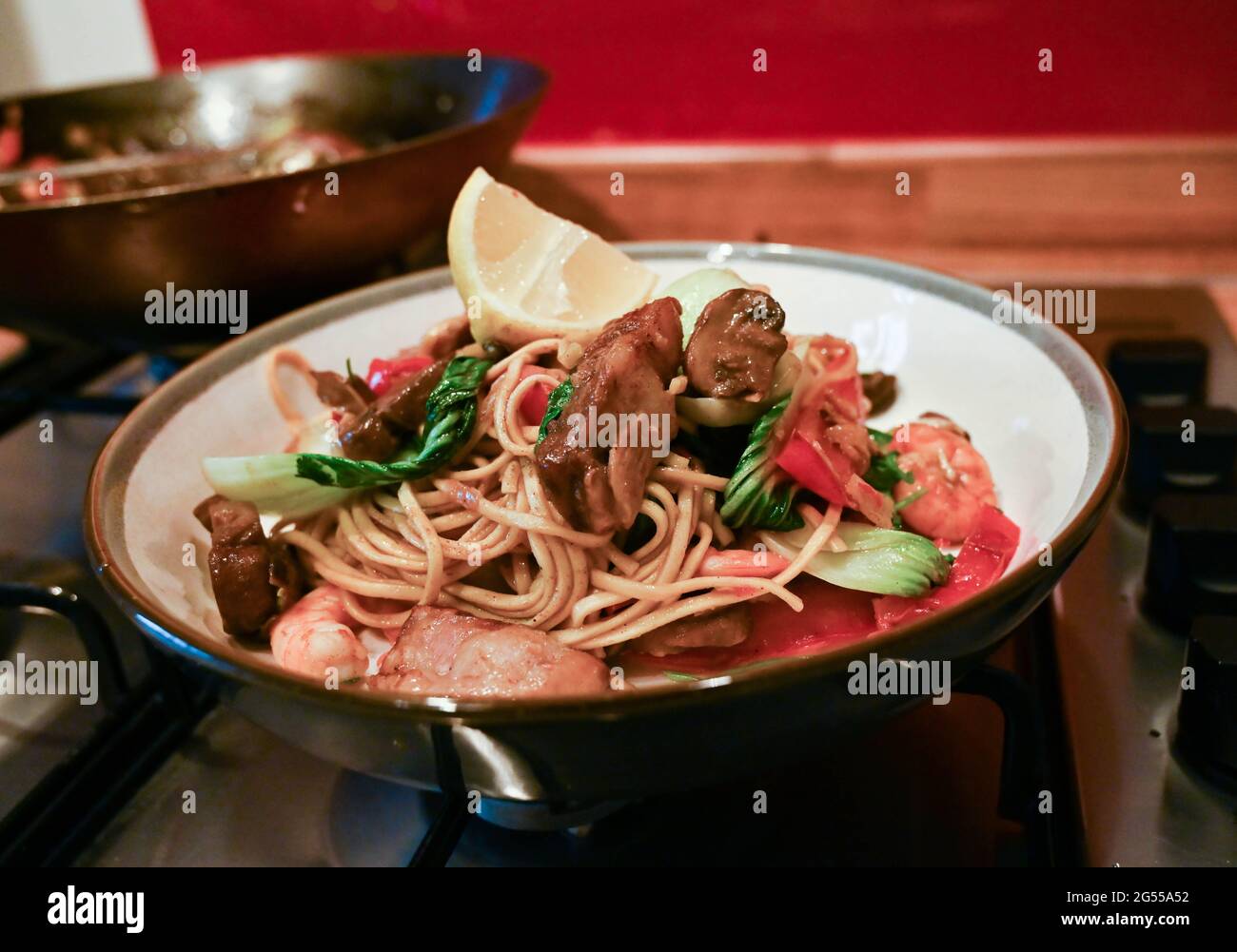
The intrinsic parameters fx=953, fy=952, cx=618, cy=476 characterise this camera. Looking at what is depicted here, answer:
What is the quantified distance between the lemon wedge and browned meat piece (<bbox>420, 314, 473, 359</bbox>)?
6 cm

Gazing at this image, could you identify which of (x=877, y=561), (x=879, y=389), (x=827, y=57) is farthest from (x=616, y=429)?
(x=827, y=57)

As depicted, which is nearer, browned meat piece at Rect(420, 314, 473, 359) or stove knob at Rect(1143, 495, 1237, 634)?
stove knob at Rect(1143, 495, 1237, 634)

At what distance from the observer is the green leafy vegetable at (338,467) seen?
1.34 m

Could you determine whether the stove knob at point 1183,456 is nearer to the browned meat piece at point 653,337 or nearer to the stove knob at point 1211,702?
the stove knob at point 1211,702

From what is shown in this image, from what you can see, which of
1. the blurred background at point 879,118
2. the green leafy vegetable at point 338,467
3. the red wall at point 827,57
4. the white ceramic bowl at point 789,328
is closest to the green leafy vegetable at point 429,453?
the green leafy vegetable at point 338,467

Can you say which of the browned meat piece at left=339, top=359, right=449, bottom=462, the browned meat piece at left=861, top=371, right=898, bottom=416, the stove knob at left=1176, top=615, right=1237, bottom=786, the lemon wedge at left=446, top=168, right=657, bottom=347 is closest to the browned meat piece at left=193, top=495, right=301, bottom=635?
the browned meat piece at left=339, top=359, right=449, bottom=462

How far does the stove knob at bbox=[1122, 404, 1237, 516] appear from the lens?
5.04 ft

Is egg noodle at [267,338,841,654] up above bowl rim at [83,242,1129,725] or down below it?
below

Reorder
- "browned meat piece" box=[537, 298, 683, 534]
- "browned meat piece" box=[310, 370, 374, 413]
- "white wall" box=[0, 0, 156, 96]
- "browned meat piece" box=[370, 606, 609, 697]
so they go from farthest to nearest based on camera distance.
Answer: "white wall" box=[0, 0, 156, 96] < "browned meat piece" box=[310, 370, 374, 413] < "browned meat piece" box=[537, 298, 683, 534] < "browned meat piece" box=[370, 606, 609, 697]

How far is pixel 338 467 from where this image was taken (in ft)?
4.37

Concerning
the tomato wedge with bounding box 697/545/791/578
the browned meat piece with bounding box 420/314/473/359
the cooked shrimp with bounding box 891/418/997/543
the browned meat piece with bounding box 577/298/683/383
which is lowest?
the tomato wedge with bounding box 697/545/791/578

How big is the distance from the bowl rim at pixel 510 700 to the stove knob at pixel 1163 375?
491 millimetres

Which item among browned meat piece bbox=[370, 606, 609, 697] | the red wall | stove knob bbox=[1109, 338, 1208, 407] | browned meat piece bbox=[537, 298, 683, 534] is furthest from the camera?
the red wall

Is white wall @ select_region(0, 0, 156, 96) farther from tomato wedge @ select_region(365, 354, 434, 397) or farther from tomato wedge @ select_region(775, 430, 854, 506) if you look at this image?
tomato wedge @ select_region(775, 430, 854, 506)
